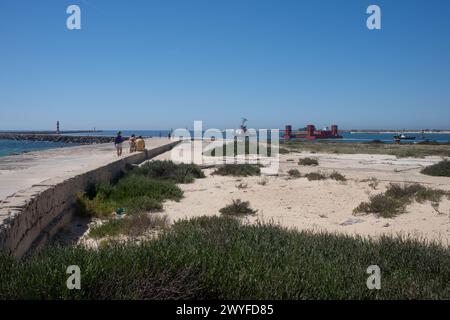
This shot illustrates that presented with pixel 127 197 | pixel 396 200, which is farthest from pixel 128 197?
pixel 396 200

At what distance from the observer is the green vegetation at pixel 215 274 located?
2949mm

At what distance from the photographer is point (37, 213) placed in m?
5.77

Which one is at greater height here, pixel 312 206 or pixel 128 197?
pixel 128 197

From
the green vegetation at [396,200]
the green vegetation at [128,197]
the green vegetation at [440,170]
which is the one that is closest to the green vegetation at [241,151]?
the green vegetation at [440,170]

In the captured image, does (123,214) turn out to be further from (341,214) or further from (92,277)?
(92,277)

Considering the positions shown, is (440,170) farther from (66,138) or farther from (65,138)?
(65,138)

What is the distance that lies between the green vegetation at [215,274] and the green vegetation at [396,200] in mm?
4618

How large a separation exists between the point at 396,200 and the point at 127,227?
22.6 ft

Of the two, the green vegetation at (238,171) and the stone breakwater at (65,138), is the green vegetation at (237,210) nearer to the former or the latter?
the green vegetation at (238,171)

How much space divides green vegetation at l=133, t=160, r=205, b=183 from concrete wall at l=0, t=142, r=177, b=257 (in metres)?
5.43

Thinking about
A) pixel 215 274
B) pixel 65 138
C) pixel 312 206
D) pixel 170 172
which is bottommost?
pixel 312 206

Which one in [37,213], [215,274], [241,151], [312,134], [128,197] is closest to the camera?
[215,274]

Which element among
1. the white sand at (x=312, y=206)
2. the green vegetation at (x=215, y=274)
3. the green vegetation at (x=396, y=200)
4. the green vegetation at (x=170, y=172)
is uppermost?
the green vegetation at (x=215, y=274)
